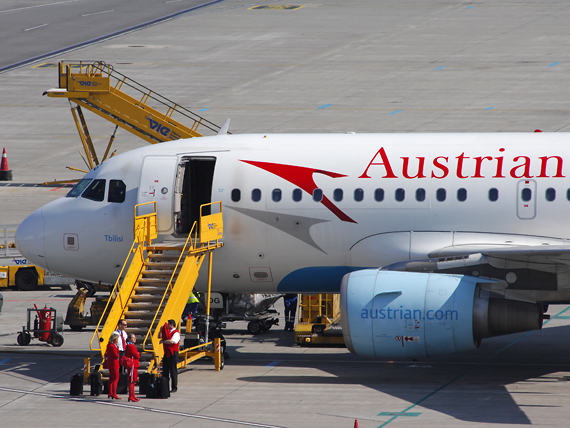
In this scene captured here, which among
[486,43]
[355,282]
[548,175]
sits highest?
[486,43]

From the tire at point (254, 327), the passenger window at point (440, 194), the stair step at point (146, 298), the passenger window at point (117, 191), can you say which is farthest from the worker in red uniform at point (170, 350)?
the tire at point (254, 327)

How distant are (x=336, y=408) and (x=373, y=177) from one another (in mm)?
6195

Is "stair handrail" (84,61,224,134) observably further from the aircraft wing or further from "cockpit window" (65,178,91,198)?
the aircraft wing

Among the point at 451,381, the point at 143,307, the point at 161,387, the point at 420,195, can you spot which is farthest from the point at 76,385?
the point at 420,195

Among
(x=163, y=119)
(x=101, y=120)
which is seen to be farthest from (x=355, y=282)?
(x=101, y=120)

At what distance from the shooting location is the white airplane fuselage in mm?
21562

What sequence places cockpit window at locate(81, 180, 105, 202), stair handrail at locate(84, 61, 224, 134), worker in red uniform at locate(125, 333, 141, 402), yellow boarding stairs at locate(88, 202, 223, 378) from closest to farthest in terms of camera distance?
worker in red uniform at locate(125, 333, 141, 402)
yellow boarding stairs at locate(88, 202, 223, 378)
cockpit window at locate(81, 180, 105, 202)
stair handrail at locate(84, 61, 224, 134)

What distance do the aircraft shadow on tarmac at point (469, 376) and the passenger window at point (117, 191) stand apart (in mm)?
5407

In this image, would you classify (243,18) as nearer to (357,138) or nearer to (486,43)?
(486,43)

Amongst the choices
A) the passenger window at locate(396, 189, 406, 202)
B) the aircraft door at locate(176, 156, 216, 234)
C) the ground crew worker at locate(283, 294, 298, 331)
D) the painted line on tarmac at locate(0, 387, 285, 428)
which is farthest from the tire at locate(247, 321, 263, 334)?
the painted line on tarmac at locate(0, 387, 285, 428)

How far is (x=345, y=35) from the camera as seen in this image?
74.2 metres

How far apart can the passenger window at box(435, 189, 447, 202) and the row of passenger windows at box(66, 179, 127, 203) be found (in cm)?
812

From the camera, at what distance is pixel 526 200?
21438mm

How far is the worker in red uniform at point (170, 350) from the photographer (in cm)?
1986
